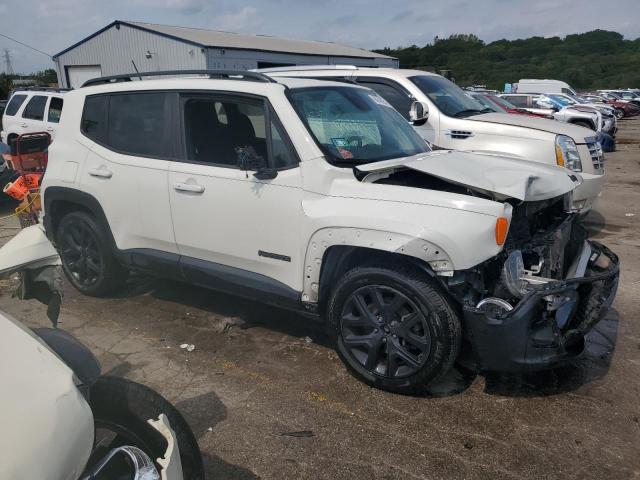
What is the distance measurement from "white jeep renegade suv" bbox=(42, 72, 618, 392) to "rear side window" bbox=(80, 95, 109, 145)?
2cm

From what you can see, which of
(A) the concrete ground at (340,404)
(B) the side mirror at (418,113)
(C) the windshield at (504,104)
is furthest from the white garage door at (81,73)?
(A) the concrete ground at (340,404)

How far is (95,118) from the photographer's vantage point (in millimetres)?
4637

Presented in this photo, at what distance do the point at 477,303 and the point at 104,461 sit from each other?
2098 mm

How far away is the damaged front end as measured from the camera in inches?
114

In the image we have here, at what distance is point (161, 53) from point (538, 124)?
2328 cm

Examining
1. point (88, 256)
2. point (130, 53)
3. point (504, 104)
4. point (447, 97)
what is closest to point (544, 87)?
point (504, 104)

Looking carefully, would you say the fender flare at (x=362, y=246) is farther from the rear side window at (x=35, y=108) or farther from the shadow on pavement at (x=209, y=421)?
the rear side window at (x=35, y=108)

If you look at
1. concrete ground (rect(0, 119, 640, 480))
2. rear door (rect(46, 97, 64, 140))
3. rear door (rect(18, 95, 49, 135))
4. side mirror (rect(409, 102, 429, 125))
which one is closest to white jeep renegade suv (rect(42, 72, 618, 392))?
concrete ground (rect(0, 119, 640, 480))

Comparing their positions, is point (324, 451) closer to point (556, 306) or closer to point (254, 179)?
point (556, 306)

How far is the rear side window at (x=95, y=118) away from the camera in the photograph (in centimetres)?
458

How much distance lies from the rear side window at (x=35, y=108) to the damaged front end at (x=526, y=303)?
12.9 meters

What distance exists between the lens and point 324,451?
9.43 ft

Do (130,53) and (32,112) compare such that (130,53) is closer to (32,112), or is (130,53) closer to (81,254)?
(32,112)

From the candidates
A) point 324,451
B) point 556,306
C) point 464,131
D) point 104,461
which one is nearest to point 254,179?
point 324,451
